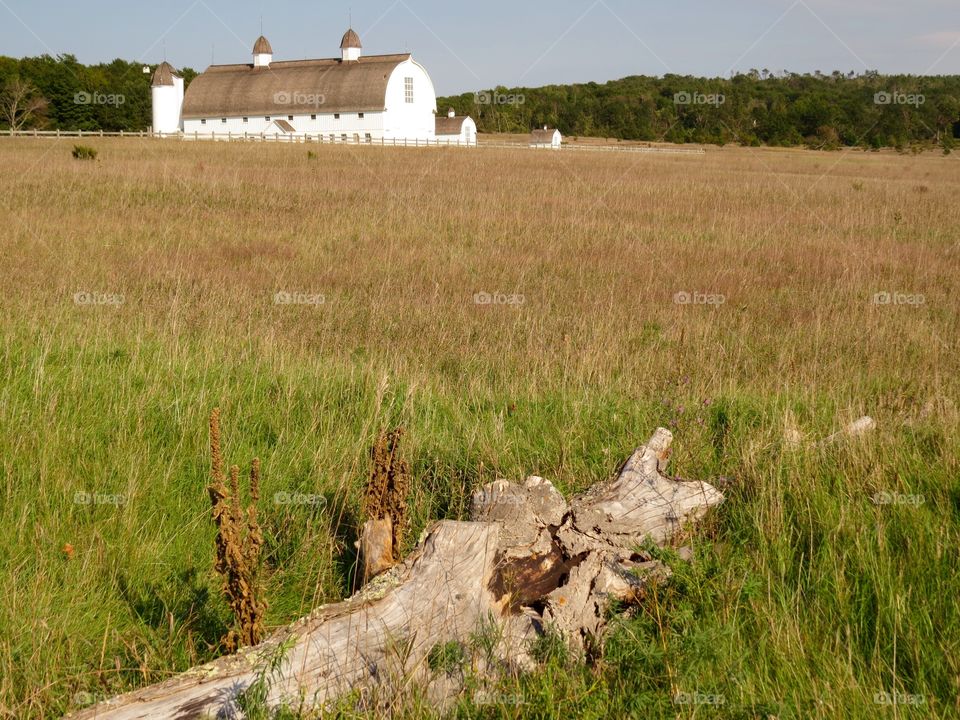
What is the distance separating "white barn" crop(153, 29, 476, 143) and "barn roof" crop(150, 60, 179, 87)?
0.08 m

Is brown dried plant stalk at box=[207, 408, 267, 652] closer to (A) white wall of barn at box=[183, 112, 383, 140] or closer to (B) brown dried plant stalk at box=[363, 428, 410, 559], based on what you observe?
(B) brown dried plant stalk at box=[363, 428, 410, 559]

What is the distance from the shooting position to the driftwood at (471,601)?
9.30ft

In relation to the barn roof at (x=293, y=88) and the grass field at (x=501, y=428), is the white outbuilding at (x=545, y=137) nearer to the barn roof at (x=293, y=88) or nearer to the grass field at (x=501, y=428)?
the barn roof at (x=293, y=88)

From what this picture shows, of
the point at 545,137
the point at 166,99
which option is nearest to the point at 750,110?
the point at 545,137

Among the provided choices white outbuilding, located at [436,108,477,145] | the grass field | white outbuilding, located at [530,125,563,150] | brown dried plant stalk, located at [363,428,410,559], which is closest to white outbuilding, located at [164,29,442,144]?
white outbuilding, located at [436,108,477,145]

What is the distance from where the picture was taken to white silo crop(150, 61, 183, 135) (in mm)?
71250

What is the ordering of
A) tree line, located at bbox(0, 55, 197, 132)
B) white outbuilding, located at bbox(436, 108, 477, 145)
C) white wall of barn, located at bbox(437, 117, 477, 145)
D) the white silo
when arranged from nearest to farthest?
tree line, located at bbox(0, 55, 197, 132)
white wall of barn, located at bbox(437, 117, 477, 145)
the white silo
white outbuilding, located at bbox(436, 108, 477, 145)

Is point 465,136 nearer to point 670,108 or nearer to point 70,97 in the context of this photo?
point 670,108

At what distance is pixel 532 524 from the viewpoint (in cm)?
377

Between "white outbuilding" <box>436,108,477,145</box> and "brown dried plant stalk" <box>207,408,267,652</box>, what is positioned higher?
"white outbuilding" <box>436,108,477,145</box>

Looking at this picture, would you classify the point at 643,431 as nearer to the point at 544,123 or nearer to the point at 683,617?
the point at 683,617

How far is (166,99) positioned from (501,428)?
76.3 m

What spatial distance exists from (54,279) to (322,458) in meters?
6.05

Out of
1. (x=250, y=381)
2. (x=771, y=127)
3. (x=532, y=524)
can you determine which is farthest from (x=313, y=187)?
(x=771, y=127)
